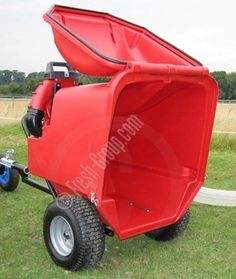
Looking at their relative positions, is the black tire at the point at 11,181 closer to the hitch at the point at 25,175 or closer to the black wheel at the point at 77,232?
the hitch at the point at 25,175

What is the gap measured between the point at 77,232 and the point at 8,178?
254cm

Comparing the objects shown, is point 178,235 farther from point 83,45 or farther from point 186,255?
point 83,45

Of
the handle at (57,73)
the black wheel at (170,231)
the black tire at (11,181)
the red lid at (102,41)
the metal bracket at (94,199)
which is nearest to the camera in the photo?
the metal bracket at (94,199)

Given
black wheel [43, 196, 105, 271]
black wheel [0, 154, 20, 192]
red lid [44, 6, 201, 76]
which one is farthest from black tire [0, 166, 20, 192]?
red lid [44, 6, 201, 76]

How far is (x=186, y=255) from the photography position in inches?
150

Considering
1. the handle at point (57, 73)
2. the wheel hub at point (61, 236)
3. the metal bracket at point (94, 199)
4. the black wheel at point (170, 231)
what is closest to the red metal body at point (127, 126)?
the metal bracket at point (94, 199)

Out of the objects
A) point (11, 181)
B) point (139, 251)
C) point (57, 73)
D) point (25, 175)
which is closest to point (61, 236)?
point (139, 251)

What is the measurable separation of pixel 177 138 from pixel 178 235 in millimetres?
892

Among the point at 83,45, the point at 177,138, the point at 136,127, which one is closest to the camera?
the point at 83,45

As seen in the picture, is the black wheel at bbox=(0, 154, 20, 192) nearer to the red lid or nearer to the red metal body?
the red metal body

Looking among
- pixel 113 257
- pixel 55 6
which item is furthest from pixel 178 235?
pixel 55 6

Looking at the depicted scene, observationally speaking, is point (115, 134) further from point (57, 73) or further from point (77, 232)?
point (77, 232)

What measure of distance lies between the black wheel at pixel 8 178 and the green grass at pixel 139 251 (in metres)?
0.34

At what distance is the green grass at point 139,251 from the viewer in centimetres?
347
